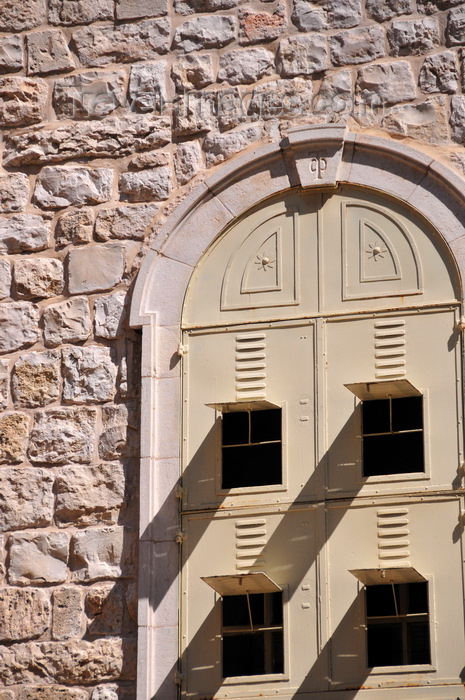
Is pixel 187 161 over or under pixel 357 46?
under

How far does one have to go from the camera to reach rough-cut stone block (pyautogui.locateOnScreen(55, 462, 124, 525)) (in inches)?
346

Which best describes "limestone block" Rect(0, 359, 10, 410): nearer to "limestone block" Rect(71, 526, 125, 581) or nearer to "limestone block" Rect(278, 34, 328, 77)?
"limestone block" Rect(71, 526, 125, 581)

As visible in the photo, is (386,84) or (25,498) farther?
(386,84)

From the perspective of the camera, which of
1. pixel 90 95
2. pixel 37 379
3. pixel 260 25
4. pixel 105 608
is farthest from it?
pixel 90 95

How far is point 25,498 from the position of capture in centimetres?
893

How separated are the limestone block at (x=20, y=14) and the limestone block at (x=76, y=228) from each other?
4.98ft

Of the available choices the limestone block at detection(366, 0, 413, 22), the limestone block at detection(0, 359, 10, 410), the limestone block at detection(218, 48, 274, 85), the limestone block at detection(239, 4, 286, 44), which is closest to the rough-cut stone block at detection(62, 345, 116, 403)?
the limestone block at detection(0, 359, 10, 410)

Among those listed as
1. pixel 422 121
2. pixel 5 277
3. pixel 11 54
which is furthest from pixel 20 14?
pixel 422 121

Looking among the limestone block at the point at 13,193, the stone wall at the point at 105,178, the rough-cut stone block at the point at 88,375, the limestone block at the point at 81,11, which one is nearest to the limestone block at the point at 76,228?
the stone wall at the point at 105,178

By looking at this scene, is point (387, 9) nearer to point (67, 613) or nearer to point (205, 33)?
point (205, 33)

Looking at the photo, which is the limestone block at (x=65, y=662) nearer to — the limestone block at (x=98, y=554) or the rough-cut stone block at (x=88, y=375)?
the limestone block at (x=98, y=554)

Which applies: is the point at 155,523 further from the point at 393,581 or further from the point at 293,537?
the point at 393,581

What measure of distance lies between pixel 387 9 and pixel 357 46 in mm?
314

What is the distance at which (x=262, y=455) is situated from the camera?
28.6ft
